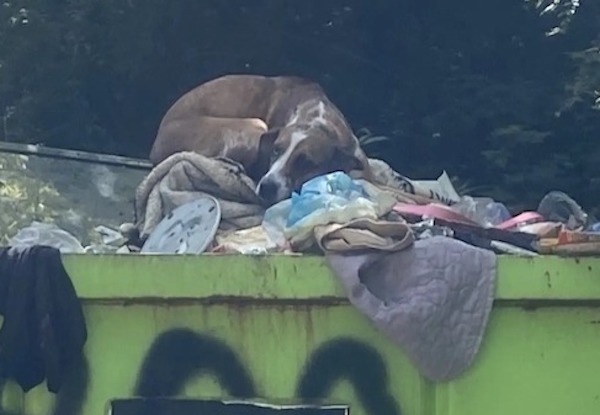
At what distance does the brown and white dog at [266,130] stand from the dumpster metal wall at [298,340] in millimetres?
1386

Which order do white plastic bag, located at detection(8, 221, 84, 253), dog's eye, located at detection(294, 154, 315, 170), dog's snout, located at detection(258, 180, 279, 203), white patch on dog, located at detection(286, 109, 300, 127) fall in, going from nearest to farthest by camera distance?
white plastic bag, located at detection(8, 221, 84, 253) → dog's snout, located at detection(258, 180, 279, 203) → dog's eye, located at detection(294, 154, 315, 170) → white patch on dog, located at detection(286, 109, 300, 127)

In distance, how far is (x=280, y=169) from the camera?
4512 millimetres

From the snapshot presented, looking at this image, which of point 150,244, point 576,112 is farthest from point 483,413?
point 576,112

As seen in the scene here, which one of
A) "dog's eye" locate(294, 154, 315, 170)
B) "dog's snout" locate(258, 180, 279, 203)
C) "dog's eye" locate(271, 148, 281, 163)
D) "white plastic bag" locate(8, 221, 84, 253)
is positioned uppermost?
"dog's eye" locate(271, 148, 281, 163)

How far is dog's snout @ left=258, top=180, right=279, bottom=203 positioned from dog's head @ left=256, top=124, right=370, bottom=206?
1.14ft

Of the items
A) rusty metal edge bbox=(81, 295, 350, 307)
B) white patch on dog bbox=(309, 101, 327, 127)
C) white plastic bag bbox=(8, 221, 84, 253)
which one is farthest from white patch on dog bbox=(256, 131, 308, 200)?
rusty metal edge bbox=(81, 295, 350, 307)

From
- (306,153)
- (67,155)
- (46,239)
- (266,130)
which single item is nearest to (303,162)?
(306,153)

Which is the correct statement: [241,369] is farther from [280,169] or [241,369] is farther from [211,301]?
[280,169]

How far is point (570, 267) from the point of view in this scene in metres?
2.59

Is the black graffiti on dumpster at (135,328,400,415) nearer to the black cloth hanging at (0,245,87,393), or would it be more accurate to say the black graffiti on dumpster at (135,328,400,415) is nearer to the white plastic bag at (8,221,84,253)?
the black cloth hanging at (0,245,87,393)

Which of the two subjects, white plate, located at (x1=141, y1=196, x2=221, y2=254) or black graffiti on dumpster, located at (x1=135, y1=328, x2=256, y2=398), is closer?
black graffiti on dumpster, located at (x1=135, y1=328, x2=256, y2=398)

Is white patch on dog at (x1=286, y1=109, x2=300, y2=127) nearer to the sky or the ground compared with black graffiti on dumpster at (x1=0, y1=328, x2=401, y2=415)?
nearer to the sky

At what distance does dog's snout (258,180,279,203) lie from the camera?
343cm

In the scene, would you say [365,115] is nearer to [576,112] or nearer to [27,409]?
[576,112]
